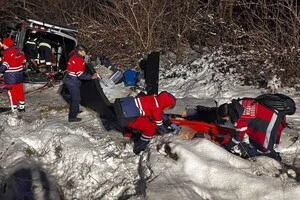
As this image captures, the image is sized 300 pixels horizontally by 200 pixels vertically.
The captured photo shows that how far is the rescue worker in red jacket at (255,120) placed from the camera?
6467 mm

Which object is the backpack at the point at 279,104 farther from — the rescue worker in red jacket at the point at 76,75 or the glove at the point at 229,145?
the rescue worker in red jacket at the point at 76,75

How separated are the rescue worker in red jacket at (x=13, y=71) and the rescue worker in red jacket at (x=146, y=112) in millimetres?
3084

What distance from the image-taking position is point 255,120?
259 inches

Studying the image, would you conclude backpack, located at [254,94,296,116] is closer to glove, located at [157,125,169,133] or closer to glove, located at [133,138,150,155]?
glove, located at [157,125,169,133]

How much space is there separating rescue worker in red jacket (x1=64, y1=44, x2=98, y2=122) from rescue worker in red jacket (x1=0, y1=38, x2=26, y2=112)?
1180 millimetres

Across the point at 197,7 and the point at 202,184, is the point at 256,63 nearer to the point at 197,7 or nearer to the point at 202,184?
the point at 197,7

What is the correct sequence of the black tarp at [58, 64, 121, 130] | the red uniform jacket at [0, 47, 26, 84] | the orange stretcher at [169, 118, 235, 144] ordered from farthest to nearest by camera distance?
the red uniform jacket at [0, 47, 26, 84] < the black tarp at [58, 64, 121, 130] < the orange stretcher at [169, 118, 235, 144]

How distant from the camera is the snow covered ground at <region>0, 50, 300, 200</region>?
5.80 m

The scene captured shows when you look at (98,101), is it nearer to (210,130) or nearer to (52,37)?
(210,130)

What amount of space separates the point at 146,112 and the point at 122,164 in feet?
2.83

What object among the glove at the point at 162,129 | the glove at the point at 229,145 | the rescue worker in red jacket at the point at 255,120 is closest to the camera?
the rescue worker in red jacket at the point at 255,120

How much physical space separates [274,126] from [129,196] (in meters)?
2.25

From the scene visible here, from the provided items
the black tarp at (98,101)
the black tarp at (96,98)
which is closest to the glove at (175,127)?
the black tarp at (98,101)

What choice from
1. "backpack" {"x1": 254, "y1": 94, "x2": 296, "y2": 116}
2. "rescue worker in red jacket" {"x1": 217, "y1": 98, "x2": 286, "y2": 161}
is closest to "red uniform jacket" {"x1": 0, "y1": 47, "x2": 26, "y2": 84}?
"rescue worker in red jacket" {"x1": 217, "y1": 98, "x2": 286, "y2": 161}
